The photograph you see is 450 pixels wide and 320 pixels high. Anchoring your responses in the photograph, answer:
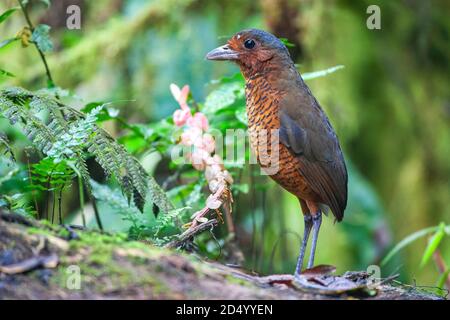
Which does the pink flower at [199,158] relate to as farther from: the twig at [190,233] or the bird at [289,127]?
the twig at [190,233]

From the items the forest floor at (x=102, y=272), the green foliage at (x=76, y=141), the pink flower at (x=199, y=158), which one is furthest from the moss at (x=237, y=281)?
the pink flower at (x=199, y=158)

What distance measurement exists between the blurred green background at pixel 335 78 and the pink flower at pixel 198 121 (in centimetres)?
204

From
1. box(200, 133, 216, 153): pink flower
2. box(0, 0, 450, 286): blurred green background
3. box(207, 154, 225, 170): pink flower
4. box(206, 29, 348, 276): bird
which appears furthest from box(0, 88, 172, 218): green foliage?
box(0, 0, 450, 286): blurred green background

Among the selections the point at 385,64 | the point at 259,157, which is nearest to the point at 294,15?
the point at 385,64

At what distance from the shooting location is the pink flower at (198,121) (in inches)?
155

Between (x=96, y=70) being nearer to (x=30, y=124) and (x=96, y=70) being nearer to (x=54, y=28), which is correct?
(x=54, y=28)

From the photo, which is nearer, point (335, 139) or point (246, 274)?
point (246, 274)

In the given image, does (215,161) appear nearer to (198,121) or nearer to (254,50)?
(198,121)

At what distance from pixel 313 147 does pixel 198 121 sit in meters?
0.64

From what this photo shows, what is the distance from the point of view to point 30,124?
3.09 metres

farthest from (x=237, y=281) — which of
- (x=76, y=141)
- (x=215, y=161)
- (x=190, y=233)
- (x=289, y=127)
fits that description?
(x=289, y=127)

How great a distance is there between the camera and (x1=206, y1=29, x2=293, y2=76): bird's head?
4074 mm

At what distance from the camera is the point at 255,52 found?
13.5ft
